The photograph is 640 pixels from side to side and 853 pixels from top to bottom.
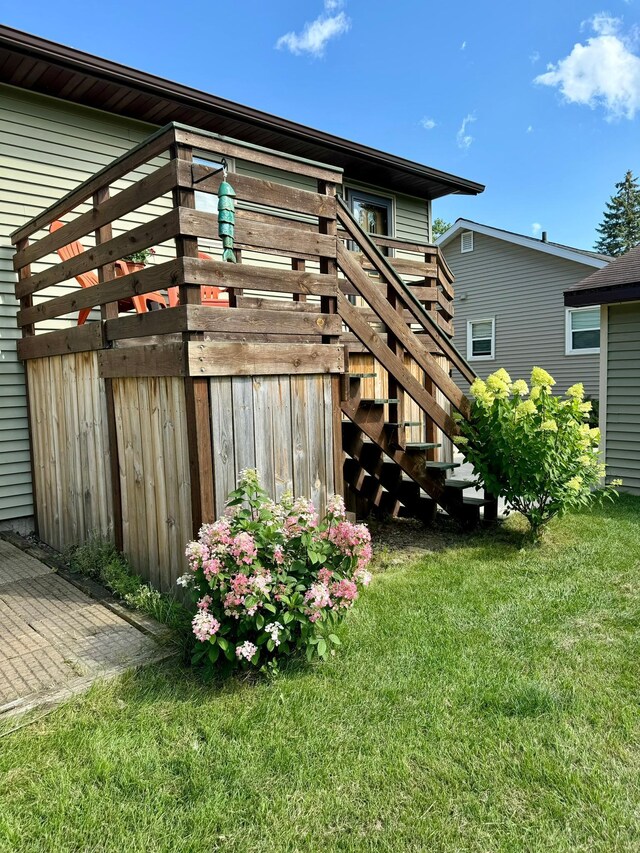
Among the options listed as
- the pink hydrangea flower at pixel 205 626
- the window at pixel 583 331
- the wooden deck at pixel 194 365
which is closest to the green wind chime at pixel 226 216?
the wooden deck at pixel 194 365

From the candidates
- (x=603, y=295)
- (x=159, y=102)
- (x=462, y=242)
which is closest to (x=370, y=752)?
(x=159, y=102)

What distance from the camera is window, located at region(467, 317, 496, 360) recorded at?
53.1ft

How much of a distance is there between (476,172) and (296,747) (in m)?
60.4

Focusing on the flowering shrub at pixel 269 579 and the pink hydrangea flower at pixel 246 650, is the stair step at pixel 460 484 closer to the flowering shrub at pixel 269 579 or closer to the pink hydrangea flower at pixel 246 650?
the flowering shrub at pixel 269 579

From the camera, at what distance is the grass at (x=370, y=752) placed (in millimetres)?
1925

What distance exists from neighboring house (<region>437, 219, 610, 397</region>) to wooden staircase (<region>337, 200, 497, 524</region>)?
9.93 m

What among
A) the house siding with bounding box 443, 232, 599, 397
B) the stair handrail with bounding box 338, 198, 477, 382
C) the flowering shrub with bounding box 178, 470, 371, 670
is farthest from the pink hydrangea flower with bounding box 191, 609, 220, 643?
the house siding with bounding box 443, 232, 599, 397

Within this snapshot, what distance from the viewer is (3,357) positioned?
563 cm

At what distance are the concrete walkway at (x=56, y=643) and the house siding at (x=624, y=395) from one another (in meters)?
6.39

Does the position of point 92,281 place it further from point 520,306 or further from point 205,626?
point 520,306

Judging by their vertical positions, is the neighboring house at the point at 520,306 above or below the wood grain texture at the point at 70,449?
above

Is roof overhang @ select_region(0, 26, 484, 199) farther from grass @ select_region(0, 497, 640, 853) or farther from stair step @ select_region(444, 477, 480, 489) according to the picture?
grass @ select_region(0, 497, 640, 853)

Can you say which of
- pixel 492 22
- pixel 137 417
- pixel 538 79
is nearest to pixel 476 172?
pixel 538 79

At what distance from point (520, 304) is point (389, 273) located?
11.8m
